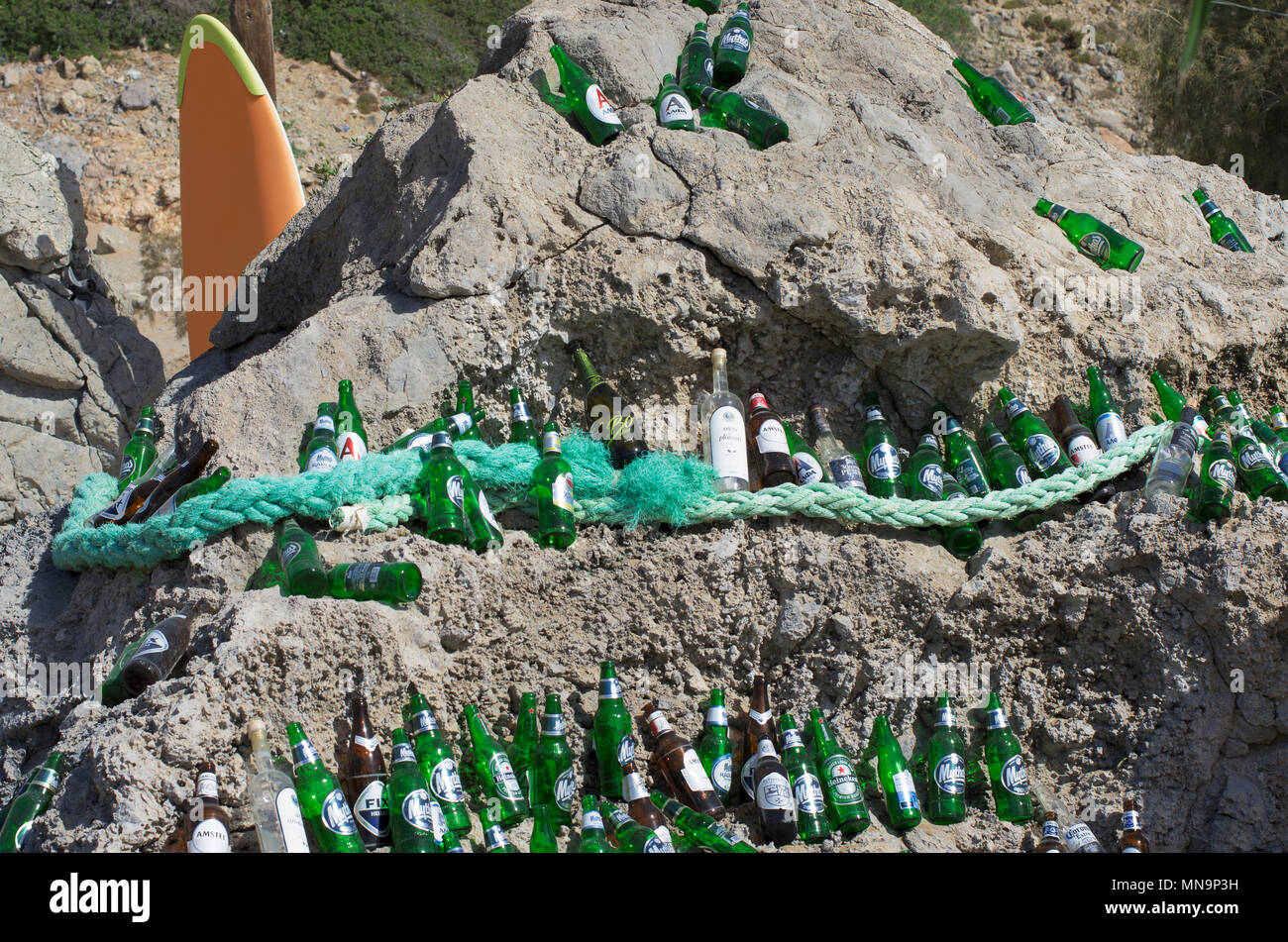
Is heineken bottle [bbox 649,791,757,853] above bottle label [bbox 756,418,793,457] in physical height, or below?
below

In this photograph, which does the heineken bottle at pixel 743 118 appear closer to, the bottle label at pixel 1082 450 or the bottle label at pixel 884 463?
the bottle label at pixel 884 463

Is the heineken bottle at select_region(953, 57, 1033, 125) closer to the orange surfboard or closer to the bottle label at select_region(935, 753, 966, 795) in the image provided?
the bottle label at select_region(935, 753, 966, 795)

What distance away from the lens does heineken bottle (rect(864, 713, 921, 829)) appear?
10.3 feet

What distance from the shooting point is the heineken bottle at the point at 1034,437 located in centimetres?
384

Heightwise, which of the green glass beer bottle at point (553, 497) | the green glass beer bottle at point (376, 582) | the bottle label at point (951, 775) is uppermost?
the green glass beer bottle at point (553, 497)

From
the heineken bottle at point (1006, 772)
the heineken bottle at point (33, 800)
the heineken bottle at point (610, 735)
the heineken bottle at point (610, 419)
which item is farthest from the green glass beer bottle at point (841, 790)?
the heineken bottle at point (33, 800)

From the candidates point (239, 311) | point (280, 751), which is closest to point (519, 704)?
point (280, 751)

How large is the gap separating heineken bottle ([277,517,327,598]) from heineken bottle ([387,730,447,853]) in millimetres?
532

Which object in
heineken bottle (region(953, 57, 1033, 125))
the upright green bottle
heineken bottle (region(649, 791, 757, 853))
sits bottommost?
heineken bottle (region(649, 791, 757, 853))

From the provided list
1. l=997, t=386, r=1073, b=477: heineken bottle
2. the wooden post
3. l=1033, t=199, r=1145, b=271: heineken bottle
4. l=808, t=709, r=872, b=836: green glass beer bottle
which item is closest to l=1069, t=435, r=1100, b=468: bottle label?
l=997, t=386, r=1073, b=477: heineken bottle

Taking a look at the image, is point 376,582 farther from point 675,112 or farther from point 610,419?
point 675,112

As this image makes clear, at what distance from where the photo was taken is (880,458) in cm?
380

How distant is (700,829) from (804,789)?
1.06ft

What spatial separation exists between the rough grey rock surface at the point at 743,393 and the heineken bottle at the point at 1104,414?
54 millimetres
